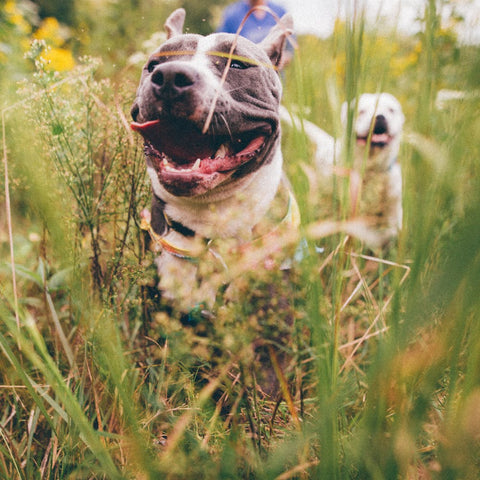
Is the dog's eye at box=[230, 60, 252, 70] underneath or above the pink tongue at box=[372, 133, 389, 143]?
above

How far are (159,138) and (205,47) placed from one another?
34 cm

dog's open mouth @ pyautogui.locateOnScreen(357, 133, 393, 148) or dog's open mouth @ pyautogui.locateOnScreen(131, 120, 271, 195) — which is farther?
dog's open mouth @ pyautogui.locateOnScreen(357, 133, 393, 148)

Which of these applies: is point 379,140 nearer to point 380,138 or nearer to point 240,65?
point 380,138

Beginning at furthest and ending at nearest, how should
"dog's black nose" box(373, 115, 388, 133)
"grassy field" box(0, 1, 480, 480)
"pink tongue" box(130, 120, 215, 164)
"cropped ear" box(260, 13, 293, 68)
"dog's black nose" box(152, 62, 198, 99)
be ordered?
1. "dog's black nose" box(373, 115, 388, 133)
2. "cropped ear" box(260, 13, 293, 68)
3. "pink tongue" box(130, 120, 215, 164)
4. "dog's black nose" box(152, 62, 198, 99)
5. "grassy field" box(0, 1, 480, 480)

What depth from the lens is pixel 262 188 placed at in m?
1.54

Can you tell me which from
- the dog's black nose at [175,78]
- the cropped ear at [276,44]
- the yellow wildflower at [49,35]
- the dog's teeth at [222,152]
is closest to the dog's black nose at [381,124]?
the cropped ear at [276,44]

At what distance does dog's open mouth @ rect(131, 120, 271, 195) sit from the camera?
130 cm

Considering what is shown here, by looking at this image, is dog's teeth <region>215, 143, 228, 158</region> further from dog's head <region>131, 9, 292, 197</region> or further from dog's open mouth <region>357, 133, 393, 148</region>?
dog's open mouth <region>357, 133, 393, 148</region>

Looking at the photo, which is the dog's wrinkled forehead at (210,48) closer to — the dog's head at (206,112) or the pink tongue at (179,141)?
the dog's head at (206,112)

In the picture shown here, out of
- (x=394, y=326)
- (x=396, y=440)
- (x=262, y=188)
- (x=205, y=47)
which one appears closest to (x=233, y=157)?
(x=262, y=188)

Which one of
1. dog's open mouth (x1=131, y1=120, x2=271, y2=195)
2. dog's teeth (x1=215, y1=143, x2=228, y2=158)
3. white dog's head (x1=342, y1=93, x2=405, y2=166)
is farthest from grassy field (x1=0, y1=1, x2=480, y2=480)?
white dog's head (x1=342, y1=93, x2=405, y2=166)

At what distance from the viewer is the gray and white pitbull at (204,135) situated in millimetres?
1258

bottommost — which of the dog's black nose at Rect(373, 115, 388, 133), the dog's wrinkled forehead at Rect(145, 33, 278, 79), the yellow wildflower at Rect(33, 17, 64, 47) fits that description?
the dog's black nose at Rect(373, 115, 388, 133)

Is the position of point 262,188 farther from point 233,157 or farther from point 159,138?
point 159,138
